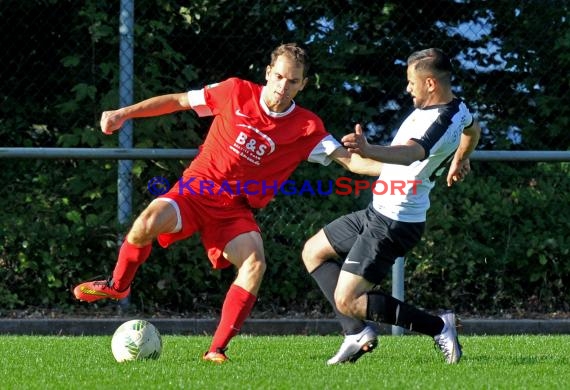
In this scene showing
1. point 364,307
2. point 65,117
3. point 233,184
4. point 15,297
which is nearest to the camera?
point 364,307

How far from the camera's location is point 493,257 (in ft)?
29.9

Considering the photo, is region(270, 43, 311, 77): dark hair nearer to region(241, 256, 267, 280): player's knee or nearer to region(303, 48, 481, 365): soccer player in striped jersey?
region(303, 48, 481, 365): soccer player in striped jersey

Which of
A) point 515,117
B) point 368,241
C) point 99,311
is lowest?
point 99,311

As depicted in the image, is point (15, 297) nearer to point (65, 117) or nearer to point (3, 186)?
point (3, 186)

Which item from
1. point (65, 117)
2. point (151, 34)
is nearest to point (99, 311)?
point (65, 117)

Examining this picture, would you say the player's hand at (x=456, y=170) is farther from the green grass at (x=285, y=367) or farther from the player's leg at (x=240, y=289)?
the player's leg at (x=240, y=289)

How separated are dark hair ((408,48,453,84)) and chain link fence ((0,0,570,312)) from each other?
3.39m

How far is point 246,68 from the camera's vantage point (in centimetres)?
930

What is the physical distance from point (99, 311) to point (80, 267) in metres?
0.37

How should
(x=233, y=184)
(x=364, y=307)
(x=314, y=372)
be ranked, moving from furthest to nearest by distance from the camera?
(x=233, y=184) → (x=364, y=307) → (x=314, y=372)

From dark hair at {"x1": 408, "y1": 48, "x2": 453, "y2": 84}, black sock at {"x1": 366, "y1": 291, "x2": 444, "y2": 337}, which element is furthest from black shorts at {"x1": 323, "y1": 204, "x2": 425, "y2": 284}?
dark hair at {"x1": 408, "y1": 48, "x2": 453, "y2": 84}

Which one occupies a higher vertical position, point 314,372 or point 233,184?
point 233,184

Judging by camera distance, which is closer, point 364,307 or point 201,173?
point 364,307

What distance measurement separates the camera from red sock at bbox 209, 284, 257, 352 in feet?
19.0
